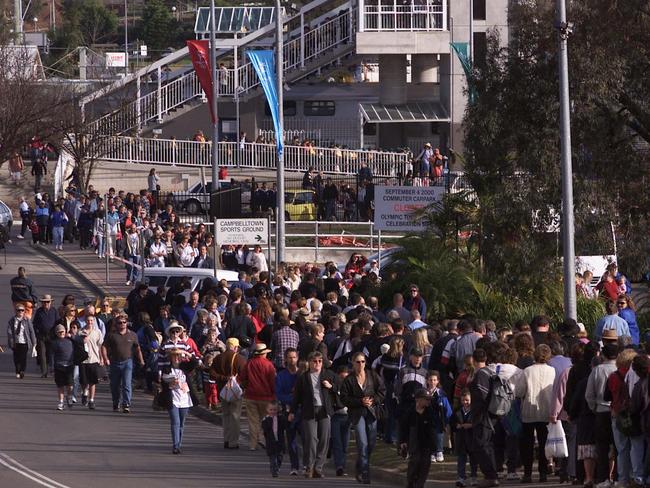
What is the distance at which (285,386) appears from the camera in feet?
60.8

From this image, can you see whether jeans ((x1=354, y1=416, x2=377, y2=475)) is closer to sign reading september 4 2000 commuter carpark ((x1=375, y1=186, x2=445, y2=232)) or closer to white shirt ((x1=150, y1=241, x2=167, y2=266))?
sign reading september 4 2000 commuter carpark ((x1=375, y1=186, x2=445, y2=232))

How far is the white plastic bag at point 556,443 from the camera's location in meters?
16.5

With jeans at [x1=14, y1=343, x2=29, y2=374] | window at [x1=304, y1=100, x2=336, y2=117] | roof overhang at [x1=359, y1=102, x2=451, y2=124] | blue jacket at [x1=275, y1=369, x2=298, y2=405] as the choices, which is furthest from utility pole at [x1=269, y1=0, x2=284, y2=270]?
window at [x1=304, y1=100, x2=336, y2=117]

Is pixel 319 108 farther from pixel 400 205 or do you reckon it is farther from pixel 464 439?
pixel 464 439

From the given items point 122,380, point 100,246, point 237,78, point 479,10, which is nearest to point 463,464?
point 122,380

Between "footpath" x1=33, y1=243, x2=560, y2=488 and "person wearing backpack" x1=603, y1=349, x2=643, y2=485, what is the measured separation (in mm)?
1276

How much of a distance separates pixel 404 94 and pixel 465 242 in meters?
33.8

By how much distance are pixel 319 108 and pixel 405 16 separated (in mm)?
8534

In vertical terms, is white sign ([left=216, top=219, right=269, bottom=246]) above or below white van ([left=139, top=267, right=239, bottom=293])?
above

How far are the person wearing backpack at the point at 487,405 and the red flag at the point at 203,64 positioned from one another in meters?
28.1

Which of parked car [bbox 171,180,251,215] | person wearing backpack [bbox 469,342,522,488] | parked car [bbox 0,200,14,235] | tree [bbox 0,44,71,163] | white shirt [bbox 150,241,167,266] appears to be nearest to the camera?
person wearing backpack [bbox 469,342,522,488]

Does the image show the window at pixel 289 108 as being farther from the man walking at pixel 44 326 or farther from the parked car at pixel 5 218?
the man walking at pixel 44 326

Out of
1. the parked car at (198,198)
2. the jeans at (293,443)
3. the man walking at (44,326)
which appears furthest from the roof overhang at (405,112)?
the jeans at (293,443)

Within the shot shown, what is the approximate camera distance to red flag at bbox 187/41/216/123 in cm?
4394
